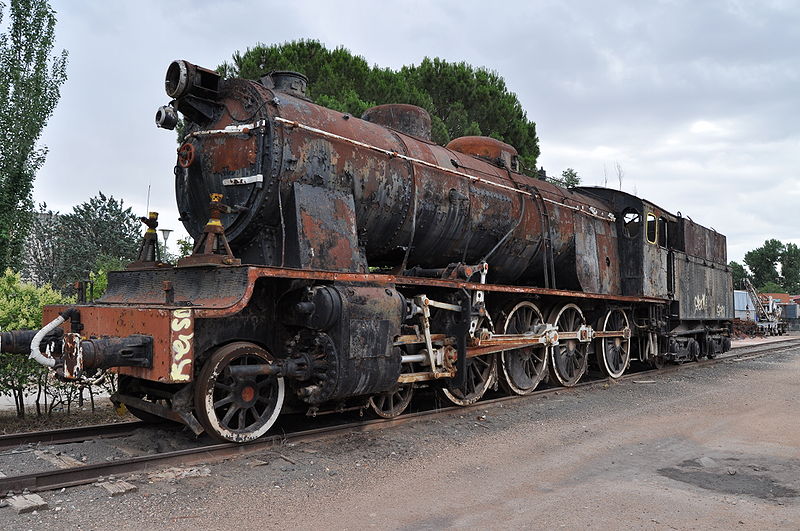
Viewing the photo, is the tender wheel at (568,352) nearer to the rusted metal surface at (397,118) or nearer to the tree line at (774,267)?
the rusted metal surface at (397,118)

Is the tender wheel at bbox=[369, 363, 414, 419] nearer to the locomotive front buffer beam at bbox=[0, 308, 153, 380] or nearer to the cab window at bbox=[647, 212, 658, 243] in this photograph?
the locomotive front buffer beam at bbox=[0, 308, 153, 380]

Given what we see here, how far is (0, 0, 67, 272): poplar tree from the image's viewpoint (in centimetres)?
1283

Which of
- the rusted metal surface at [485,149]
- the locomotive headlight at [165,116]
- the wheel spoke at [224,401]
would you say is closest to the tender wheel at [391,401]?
the wheel spoke at [224,401]

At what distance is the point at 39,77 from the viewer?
14.2 m

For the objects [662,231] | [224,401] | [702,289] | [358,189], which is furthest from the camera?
[702,289]

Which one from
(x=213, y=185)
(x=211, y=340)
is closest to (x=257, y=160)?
(x=213, y=185)

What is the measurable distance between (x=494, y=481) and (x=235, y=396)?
95.2 inches

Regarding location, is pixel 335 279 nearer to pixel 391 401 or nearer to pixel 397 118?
pixel 391 401

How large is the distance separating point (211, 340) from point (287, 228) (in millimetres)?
1332

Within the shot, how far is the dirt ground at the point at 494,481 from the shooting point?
13.0 ft

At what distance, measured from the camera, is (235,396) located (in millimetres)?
5398

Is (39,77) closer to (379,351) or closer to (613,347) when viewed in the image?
(379,351)

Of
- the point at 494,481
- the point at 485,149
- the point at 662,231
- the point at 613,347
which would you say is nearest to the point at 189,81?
the point at 494,481

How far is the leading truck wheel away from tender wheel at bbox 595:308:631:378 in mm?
7057
